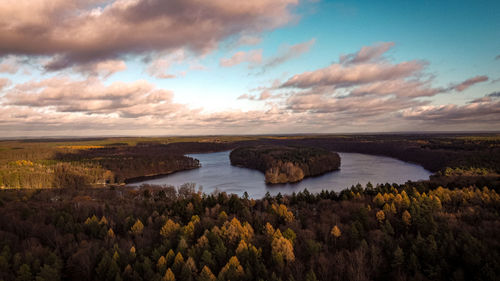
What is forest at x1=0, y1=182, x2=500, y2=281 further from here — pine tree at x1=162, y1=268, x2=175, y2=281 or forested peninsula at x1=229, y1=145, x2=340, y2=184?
forested peninsula at x1=229, y1=145, x2=340, y2=184

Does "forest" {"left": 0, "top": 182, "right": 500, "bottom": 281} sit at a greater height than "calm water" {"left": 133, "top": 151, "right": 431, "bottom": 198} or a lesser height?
greater

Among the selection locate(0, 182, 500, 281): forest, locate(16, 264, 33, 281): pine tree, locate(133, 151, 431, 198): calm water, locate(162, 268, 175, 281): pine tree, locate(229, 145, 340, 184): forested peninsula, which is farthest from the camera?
locate(229, 145, 340, 184): forested peninsula

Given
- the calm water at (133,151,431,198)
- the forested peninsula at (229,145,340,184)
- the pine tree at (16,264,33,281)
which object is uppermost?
the pine tree at (16,264,33,281)

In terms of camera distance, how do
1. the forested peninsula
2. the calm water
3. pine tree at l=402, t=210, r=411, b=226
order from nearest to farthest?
1. pine tree at l=402, t=210, r=411, b=226
2. the calm water
3. the forested peninsula

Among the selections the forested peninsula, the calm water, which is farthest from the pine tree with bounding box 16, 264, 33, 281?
the forested peninsula

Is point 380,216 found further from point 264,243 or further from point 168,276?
point 168,276

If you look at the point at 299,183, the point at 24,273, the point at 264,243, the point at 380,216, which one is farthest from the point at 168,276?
the point at 299,183

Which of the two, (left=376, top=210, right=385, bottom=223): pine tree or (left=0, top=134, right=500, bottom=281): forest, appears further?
(left=376, top=210, right=385, bottom=223): pine tree
